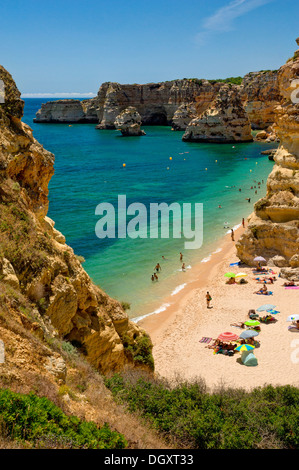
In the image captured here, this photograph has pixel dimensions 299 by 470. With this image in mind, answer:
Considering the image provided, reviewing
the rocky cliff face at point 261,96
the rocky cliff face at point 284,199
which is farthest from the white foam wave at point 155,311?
the rocky cliff face at point 261,96

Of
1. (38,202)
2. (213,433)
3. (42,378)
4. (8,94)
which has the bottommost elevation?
(213,433)

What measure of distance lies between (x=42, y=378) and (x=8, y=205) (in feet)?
14.5

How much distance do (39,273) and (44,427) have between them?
3901 mm

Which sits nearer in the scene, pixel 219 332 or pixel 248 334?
pixel 248 334

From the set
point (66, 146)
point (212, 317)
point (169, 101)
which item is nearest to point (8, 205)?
point (212, 317)

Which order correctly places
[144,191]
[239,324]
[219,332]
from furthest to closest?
1. [144,191]
2. [239,324]
3. [219,332]

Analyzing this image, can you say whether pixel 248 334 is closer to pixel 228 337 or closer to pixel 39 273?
pixel 228 337

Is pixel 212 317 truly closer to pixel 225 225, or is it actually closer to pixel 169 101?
pixel 225 225

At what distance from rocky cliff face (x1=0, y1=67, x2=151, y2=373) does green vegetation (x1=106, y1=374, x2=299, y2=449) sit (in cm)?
138

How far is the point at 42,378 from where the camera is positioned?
661 cm

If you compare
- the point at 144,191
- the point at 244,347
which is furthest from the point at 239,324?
the point at 144,191

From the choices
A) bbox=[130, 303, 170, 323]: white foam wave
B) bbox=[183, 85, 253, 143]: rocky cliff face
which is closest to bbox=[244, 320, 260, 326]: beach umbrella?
bbox=[130, 303, 170, 323]: white foam wave

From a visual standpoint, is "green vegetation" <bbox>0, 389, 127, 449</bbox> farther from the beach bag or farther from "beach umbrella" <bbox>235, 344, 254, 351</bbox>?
"beach umbrella" <bbox>235, 344, 254, 351</bbox>

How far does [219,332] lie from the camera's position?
19703mm
